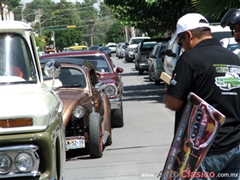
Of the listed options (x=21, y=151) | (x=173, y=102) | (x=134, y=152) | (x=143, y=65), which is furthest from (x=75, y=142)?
(x=143, y=65)

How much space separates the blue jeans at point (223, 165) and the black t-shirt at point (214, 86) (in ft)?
0.18

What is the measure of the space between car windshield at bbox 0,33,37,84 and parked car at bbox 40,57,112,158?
8.35 feet

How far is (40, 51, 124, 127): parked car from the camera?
13539 mm

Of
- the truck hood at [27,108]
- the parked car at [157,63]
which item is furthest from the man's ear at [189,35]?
the parked car at [157,63]

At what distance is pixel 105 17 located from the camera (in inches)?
6545

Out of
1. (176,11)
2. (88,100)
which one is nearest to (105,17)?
(176,11)

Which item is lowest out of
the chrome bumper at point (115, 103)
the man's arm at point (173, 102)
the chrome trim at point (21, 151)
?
the chrome bumper at point (115, 103)

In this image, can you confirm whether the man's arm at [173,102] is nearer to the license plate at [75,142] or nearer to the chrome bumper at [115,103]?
the license plate at [75,142]

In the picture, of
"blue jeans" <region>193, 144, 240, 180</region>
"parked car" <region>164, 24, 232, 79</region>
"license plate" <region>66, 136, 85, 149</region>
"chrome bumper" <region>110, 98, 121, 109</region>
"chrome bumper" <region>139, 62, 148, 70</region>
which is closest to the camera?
"blue jeans" <region>193, 144, 240, 180</region>

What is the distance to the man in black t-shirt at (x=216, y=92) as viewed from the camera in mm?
4633

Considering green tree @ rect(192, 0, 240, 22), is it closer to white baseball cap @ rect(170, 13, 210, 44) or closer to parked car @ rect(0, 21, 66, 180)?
parked car @ rect(0, 21, 66, 180)

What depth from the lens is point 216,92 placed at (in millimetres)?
4660

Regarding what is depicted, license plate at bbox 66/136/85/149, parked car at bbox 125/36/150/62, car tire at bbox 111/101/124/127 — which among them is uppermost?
license plate at bbox 66/136/85/149

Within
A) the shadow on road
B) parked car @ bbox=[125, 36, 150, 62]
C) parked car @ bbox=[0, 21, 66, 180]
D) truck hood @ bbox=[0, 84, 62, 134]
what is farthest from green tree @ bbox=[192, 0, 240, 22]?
parked car @ bbox=[125, 36, 150, 62]
